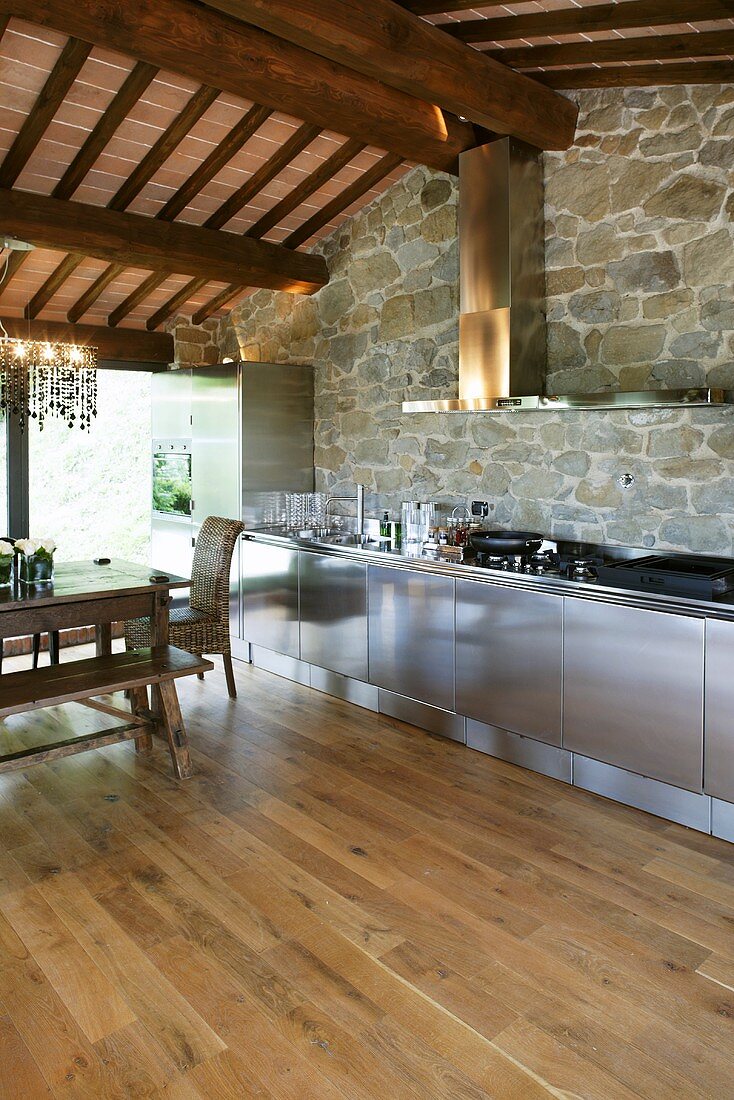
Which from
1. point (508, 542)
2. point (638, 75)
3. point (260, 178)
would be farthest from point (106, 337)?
point (638, 75)

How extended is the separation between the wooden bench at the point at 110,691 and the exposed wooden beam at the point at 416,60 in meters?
2.57

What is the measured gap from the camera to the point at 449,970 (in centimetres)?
230

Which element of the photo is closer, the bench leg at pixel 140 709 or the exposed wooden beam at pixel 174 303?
the bench leg at pixel 140 709

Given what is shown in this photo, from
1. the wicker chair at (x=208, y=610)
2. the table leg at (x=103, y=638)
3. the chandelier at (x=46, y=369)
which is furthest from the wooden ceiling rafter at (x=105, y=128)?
the table leg at (x=103, y=638)

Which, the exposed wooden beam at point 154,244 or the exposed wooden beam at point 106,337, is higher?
the exposed wooden beam at point 154,244

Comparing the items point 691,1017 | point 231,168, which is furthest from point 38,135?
point 691,1017

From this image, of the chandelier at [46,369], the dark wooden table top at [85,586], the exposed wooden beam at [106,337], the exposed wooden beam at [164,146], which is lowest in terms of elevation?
the dark wooden table top at [85,586]

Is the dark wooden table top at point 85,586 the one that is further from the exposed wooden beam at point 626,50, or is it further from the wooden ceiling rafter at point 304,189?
the exposed wooden beam at point 626,50

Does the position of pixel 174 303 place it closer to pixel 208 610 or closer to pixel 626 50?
pixel 208 610

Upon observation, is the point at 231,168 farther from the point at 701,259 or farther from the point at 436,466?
the point at 701,259

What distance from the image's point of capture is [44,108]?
3.90 m

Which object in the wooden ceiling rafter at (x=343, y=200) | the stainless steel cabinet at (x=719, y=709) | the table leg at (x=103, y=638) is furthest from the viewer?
the wooden ceiling rafter at (x=343, y=200)

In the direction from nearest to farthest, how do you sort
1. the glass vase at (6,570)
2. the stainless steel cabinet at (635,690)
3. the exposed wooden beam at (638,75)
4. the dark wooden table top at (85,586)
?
the stainless steel cabinet at (635,690) < the exposed wooden beam at (638,75) < the dark wooden table top at (85,586) < the glass vase at (6,570)

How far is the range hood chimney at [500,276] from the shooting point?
409cm
